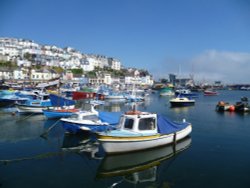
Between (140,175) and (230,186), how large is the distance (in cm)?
485

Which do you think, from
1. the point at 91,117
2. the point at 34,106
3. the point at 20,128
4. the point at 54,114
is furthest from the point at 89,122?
the point at 34,106

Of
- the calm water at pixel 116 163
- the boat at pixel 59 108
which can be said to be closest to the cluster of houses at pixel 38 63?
the boat at pixel 59 108

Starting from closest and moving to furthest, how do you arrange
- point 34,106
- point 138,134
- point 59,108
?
point 138,134
point 59,108
point 34,106

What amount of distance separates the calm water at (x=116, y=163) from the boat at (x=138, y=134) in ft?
2.09

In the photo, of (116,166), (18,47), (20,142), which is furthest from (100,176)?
(18,47)

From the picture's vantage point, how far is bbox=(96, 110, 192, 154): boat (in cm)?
1712

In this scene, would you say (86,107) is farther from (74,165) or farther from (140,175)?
(140,175)

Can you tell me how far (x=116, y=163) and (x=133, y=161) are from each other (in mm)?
1182

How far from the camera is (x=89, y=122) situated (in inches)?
916

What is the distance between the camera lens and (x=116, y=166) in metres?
16.3

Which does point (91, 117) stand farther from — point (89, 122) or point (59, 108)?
point (59, 108)

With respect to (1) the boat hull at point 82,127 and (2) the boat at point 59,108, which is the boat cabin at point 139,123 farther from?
(2) the boat at point 59,108

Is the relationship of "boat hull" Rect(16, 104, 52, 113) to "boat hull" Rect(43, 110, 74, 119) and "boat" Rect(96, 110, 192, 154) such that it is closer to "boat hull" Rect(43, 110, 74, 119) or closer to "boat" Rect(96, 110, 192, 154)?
"boat hull" Rect(43, 110, 74, 119)

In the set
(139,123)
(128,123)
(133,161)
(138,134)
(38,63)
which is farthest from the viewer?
(38,63)
